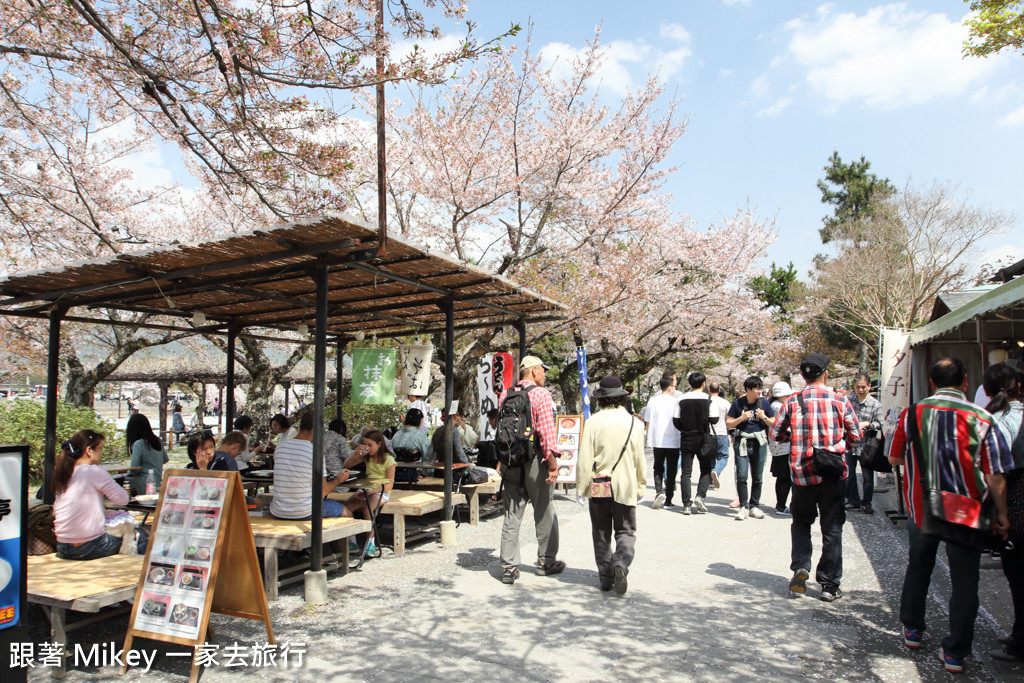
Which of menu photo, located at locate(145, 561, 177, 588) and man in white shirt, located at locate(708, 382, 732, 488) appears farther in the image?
man in white shirt, located at locate(708, 382, 732, 488)

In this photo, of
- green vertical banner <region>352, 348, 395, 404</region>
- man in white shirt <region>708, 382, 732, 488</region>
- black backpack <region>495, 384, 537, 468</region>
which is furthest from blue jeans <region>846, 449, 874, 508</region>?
green vertical banner <region>352, 348, 395, 404</region>

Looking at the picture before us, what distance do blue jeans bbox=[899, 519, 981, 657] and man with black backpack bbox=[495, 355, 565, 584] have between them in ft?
8.81

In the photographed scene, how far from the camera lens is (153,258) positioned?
5.43 meters

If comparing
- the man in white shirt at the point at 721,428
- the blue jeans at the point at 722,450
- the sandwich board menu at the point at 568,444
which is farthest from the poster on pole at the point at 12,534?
the blue jeans at the point at 722,450

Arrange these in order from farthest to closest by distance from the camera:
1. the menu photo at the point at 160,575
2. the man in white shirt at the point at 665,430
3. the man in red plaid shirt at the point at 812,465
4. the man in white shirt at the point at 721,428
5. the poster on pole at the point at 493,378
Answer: the poster on pole at the point at 493,378 < the man in white shirt at the point at 721,428 < the man in white shirt at the point at 665,430 < the man in red plaid shirt at the point at 812,465 < the menu photo at the point at 160,575

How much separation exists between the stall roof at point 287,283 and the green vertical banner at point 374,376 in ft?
2.24

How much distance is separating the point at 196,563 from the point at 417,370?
5136 millimetres

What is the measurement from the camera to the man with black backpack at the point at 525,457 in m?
5.48

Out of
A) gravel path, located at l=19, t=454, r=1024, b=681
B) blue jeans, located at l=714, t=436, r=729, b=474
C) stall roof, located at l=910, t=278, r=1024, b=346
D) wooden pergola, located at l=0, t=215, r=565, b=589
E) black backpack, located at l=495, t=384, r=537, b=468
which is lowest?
gravel path, located at l=19, t=454, r=1024, b=681

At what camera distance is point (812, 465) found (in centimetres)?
483

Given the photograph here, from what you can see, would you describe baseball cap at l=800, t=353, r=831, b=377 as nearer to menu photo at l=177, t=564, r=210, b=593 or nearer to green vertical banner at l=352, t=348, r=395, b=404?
menu photo at l=177, t=564, r=210, b=593

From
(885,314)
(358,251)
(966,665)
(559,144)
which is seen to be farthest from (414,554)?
(885,314)

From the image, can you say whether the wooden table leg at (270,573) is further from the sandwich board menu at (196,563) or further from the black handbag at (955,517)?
the black handbag at (955,517)

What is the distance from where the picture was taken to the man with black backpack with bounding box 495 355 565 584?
548cm
